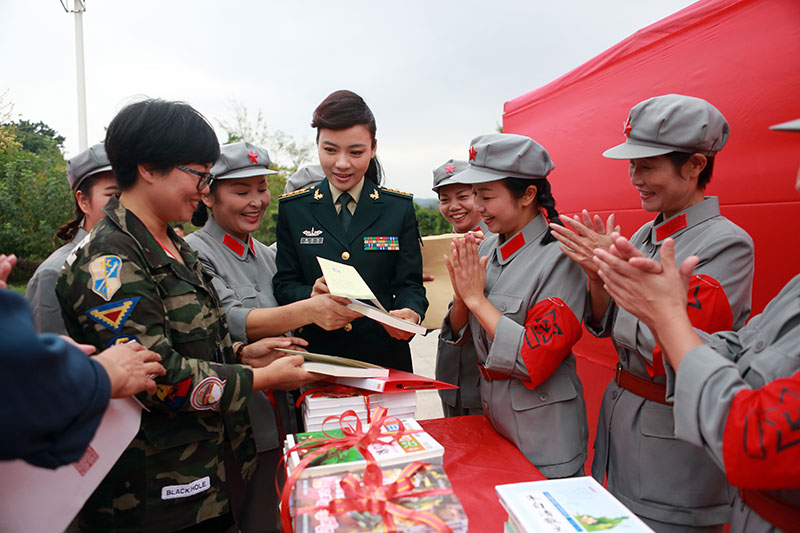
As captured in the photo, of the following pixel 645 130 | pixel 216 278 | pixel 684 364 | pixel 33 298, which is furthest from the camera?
pixel 216 278

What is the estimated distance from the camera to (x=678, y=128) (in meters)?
1.70

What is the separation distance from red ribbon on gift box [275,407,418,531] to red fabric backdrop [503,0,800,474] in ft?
6.87

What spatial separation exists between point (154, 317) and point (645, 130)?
1813mm

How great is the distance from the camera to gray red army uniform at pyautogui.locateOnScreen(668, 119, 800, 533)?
2.83ft

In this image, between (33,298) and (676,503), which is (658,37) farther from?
(33,298)

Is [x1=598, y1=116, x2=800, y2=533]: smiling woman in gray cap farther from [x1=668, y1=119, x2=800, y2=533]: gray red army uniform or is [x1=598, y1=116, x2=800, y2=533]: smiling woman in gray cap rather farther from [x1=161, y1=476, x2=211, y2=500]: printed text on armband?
[x1=161, y1=476, x2=211, y2=500]: printed text on armband

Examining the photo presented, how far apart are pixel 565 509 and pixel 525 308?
0.87 m

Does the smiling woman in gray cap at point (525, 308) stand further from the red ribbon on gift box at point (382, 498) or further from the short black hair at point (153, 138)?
the short black hair at point (153, 138)

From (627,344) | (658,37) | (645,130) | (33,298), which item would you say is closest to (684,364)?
(627,344)

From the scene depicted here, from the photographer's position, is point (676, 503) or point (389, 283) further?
point (389, 283)

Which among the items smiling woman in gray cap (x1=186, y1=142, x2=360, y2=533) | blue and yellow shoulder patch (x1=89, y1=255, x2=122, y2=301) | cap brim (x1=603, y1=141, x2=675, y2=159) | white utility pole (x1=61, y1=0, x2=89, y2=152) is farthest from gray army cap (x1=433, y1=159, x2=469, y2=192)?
white utility pole (x1=61, y1=0, x2=89, y2=152)

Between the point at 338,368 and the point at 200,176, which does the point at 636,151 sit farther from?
the point at 200,176

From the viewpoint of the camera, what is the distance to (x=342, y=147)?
7.42 feet

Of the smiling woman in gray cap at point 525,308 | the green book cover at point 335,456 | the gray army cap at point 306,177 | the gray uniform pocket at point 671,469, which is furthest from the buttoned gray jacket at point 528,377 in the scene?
the gray army cap at point 306,177
